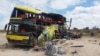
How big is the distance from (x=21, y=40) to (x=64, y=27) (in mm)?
9220

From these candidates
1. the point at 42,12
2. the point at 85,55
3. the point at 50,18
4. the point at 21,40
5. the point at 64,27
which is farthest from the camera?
the point at 64,27

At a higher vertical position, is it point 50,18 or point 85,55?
point 50,18

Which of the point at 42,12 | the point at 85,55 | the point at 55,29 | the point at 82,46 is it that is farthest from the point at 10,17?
the point at 85,55

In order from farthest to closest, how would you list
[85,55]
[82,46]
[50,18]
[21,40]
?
1. [50,18]
2. [21,40]
3. [82,46]
4. [85,55]

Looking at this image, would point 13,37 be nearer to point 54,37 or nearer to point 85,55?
point 54,37

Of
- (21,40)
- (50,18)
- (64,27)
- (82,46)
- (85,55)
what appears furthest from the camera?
(64,27)

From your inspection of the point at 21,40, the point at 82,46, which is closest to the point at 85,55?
the point at 82,46

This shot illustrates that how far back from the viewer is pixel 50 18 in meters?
35.0

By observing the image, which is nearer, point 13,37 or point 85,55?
point 85,55

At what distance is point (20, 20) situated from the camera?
30.2 meters

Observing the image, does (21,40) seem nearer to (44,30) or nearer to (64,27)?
(44,30)

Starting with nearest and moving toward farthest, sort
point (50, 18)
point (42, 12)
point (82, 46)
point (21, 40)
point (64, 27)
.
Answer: point (82, 46)
point (21, 40)
point (42, 12)
point (50, 18)
point (64, 27)

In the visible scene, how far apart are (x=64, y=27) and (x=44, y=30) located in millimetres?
7038

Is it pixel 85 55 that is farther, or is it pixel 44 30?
pixel 44 30
